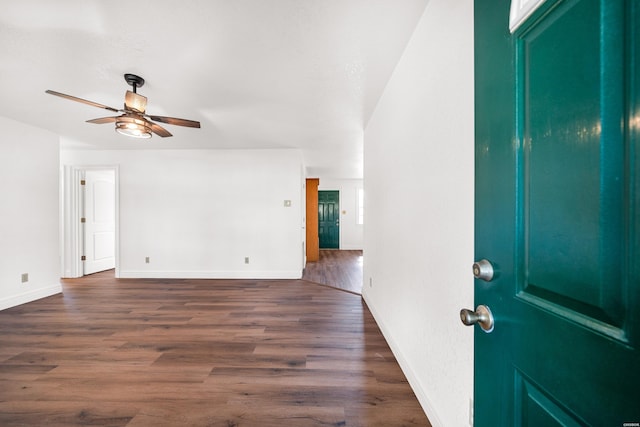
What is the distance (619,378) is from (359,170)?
656cm

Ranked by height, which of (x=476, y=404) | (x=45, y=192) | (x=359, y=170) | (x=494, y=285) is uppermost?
(x=359, y=170)

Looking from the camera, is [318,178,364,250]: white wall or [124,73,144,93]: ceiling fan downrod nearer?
[124,73,144,93]: ceiling fan downrod

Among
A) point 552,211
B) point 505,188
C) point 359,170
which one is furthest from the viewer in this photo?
point 359,170

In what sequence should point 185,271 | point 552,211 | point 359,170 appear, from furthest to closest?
point 359,170 → point 185,271 → point 552,211

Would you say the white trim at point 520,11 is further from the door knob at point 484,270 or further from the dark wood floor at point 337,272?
the dark wood floor at point 337,272

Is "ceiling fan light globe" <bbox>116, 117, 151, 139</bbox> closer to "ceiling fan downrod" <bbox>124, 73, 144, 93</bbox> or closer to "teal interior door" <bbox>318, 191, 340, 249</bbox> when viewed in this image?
"ceiling fan downrod" <bbox>124, 73, 144, 93</bbox>

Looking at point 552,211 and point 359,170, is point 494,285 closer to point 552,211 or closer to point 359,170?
point 552,211

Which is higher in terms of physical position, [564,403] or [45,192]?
[45,192]

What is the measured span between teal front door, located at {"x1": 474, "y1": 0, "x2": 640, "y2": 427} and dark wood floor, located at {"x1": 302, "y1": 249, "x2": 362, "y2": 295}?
3300 mm

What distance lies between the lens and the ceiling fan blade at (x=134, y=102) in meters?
2.07

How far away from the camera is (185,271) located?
459 cm

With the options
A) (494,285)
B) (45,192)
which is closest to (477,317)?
(494,285)

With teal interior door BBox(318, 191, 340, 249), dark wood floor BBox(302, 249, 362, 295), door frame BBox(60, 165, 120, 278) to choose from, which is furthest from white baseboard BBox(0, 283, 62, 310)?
teal interior door BBox(318, 191, 340, 249)

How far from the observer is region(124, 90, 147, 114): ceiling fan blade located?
2070mm
